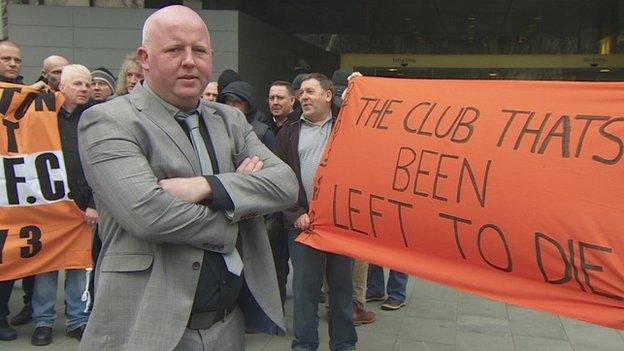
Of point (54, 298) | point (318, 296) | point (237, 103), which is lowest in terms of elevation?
point (54, 298)

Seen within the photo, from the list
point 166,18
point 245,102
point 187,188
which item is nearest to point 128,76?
point 245,102

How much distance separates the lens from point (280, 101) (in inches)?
218

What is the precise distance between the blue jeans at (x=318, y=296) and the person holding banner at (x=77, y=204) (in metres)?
1.62

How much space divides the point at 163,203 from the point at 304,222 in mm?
2027

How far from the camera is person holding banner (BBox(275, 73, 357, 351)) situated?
423cm

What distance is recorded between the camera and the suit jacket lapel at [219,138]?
6.82 feet

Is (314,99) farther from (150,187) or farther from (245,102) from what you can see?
(150,187)

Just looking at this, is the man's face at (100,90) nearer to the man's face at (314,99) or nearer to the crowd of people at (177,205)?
the man's face at (314,99)

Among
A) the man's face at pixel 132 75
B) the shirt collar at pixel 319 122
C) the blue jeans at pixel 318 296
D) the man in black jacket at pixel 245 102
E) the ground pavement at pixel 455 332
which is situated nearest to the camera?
the blue jeans at pixel 318 296

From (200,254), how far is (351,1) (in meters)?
15.7

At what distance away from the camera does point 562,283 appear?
262cm

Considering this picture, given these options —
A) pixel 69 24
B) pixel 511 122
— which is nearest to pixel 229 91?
pixel 511 122

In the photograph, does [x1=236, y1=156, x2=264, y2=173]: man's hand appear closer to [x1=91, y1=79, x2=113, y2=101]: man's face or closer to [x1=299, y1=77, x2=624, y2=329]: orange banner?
[x1=299, y1=77, x2=624, y2=329]: orange banner

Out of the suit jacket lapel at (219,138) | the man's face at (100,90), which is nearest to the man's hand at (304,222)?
the suit jacket lapel at (219,138)
